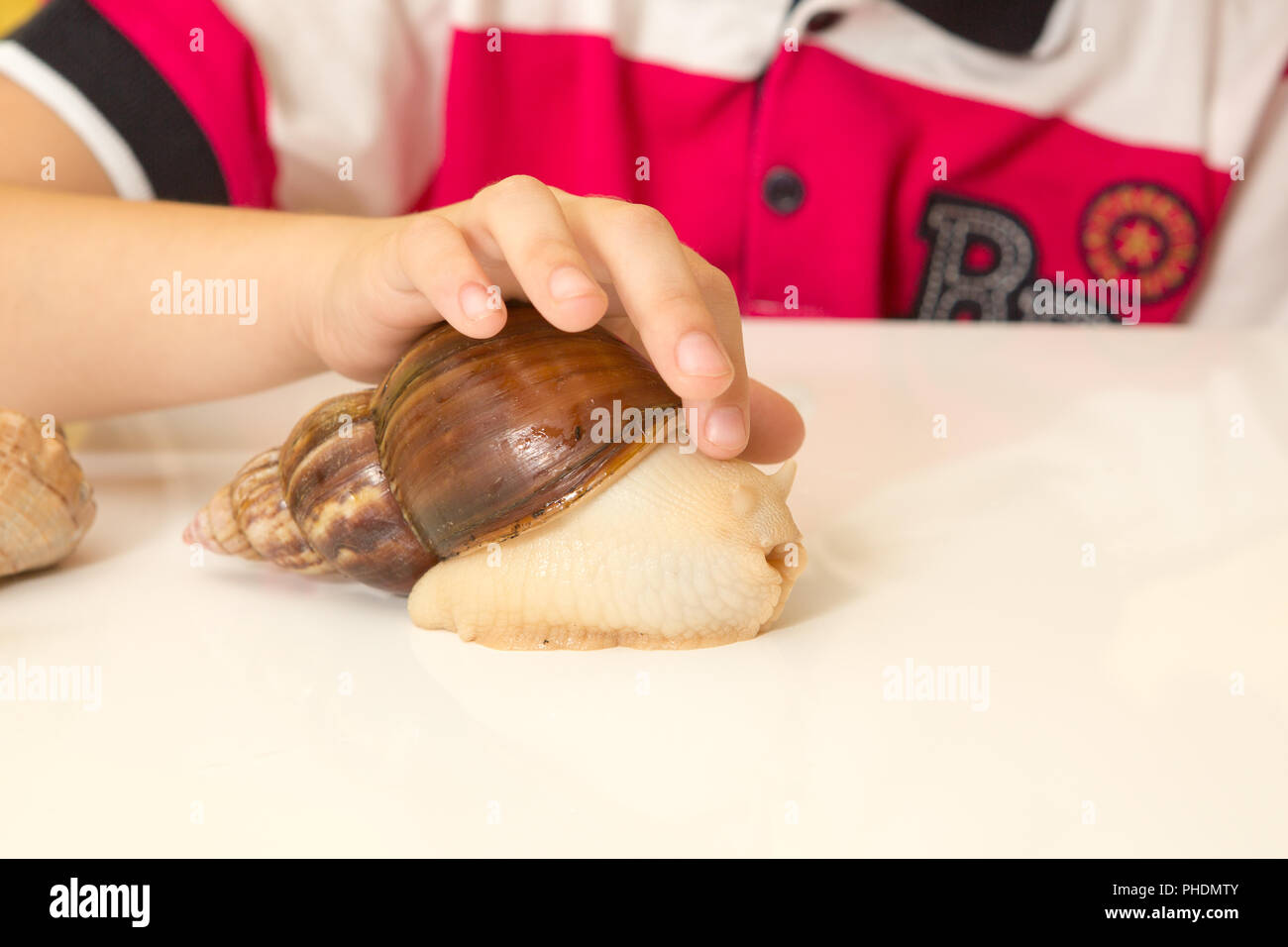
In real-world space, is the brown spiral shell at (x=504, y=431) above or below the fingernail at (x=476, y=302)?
below

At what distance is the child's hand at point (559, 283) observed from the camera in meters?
0.66

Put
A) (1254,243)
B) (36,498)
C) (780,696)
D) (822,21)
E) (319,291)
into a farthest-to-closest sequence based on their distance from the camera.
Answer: (1254,243) < (822,21) < (319,291) < (36,498) < (780,696)

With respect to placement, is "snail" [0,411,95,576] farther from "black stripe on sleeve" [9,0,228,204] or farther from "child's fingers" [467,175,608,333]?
"black stripe on sleeve" [9,0,228,204]

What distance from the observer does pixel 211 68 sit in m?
1.26

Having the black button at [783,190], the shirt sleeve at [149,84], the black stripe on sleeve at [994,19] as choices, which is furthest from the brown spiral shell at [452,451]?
the black stripe on sleeve at [994,19]

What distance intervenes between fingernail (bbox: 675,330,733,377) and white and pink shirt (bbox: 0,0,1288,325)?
0.82 meters

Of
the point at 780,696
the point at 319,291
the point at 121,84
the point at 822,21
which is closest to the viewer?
the point at 780,696

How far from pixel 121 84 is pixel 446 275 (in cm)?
74

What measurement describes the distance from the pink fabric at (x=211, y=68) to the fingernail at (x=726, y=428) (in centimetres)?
84

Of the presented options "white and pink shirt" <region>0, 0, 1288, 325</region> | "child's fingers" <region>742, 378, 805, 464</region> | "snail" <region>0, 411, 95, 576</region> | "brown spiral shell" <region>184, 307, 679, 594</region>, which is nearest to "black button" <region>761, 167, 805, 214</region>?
"white and pink shirt" <region>0, 0, 1288, 325</region>

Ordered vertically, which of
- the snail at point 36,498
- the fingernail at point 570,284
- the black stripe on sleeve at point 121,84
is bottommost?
the snail at point 36,498

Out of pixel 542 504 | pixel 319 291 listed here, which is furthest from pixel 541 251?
pixel 319 291

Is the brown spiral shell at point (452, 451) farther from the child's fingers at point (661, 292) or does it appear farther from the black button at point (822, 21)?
the black button at point (822, 21)

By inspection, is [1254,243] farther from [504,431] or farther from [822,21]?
[504,431]
